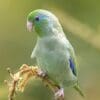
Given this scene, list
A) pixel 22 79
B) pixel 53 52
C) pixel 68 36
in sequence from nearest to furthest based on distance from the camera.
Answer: pixel 22 79, pixel 53 52, pixel 68 36

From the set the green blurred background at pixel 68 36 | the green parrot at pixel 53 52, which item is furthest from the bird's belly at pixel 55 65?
the green blurred background at pixel 68 36

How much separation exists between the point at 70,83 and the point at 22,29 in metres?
0.99

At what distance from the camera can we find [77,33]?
1729mm

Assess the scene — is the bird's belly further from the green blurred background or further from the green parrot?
the green blurred background

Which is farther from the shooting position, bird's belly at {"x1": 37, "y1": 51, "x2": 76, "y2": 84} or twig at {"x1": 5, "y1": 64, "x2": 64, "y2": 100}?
bird's belly at {"x1": 37, "y1": 51, "x2": 76, "y2": 84}

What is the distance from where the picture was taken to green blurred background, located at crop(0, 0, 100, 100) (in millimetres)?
1717

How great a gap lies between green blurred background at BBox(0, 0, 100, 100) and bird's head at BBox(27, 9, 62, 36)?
0.77 meters

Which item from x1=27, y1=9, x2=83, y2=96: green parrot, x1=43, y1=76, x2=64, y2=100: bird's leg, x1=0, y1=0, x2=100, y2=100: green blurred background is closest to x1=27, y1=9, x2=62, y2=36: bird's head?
x1=27, y1=9, x2=83, y2=96: green parrot

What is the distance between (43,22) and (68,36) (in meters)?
0.89

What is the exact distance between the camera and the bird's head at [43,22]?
84 cm

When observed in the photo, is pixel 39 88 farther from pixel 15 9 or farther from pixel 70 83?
pixel 70 83

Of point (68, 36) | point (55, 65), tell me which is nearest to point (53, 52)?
point (55, 65)

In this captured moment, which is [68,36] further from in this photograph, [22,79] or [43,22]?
[22,79]

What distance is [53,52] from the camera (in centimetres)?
89
